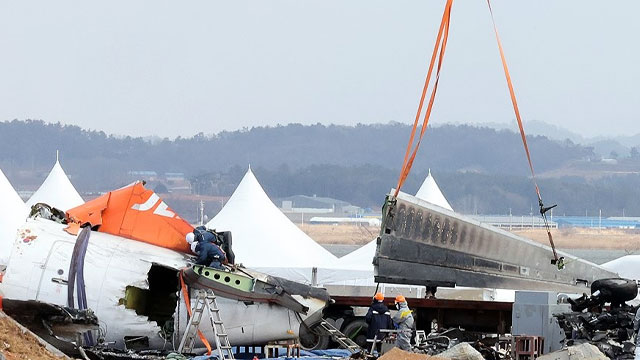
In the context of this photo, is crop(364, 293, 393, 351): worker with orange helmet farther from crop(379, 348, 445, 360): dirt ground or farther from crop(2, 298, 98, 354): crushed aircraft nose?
crop(2, 298, 98, 354): crushed aircraft nose

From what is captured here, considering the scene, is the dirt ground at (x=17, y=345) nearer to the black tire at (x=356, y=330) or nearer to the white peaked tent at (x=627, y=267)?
the black tire at (x=356, y=330)

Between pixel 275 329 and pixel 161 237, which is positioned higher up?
pixel 161 237

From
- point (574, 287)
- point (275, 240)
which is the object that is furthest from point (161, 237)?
point (275, 240)

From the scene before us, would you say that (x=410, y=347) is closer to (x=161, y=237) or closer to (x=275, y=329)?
A: (x=275, y=329)

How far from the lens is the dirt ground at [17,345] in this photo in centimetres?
1557

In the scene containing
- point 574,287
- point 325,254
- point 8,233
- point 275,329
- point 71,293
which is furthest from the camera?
point 325,254

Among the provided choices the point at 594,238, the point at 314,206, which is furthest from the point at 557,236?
the point at 314,206

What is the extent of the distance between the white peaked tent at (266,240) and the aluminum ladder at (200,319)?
543 inches

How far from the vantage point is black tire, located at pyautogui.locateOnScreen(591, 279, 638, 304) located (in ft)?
71.0

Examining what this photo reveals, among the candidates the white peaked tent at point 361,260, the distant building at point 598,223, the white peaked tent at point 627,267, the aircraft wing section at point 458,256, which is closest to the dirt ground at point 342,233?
the distant building at point 598,223

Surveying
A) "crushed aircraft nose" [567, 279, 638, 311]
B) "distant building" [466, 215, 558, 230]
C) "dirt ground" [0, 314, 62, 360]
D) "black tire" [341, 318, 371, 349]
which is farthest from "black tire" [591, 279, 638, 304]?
"distant building" [466, 215, 558, 230]

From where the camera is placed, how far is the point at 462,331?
24.1 m

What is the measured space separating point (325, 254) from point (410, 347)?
1819cm

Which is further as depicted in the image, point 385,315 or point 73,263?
point 385,315
